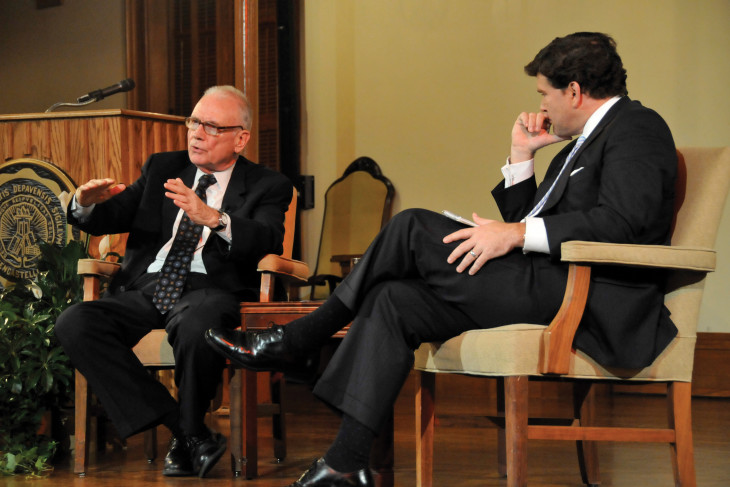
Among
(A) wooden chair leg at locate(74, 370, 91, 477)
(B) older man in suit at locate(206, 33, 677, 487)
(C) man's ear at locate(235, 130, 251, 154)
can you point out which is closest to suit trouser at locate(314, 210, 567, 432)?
(B) older man in suit at locate(206, 33, 677, 487)

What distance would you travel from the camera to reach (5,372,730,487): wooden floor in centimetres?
246

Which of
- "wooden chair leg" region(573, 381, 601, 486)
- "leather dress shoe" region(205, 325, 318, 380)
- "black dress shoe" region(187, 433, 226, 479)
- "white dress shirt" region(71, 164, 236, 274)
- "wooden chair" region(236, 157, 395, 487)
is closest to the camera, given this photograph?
"leather dress shoe" region(205, 325, 318, 380)

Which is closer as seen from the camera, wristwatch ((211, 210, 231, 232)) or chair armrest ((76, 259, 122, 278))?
wristwatch ((211, 210, 231, 232))

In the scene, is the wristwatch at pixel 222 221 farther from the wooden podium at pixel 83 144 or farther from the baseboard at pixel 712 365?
the baseboard at pixel 712 365

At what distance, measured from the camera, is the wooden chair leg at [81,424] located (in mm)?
2621

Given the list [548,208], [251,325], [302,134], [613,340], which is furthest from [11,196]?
[613,340]

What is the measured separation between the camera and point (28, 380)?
2.76 meters

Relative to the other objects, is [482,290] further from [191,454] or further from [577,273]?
[191,454]

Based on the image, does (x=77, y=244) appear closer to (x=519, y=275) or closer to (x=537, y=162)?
(x=519, y=275)

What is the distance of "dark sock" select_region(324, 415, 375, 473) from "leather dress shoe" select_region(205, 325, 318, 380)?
261 millimetres

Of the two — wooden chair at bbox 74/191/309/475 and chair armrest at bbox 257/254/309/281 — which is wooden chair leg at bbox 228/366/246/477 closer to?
wooden chair at bbox 74/191/309/475

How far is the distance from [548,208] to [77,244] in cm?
178

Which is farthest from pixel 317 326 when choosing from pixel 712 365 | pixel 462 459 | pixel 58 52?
pixel 58 52

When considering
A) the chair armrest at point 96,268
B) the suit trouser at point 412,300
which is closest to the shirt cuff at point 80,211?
the chair armrest at point 96,268
